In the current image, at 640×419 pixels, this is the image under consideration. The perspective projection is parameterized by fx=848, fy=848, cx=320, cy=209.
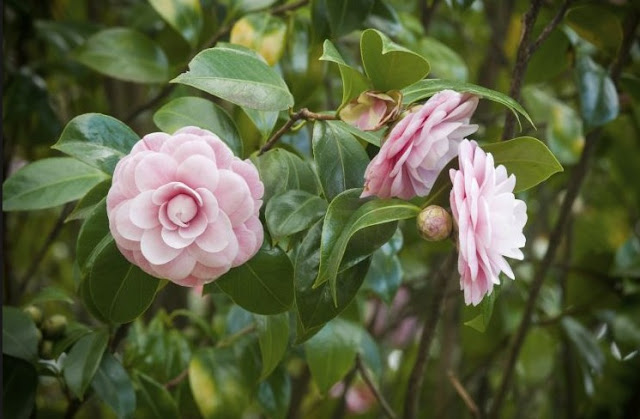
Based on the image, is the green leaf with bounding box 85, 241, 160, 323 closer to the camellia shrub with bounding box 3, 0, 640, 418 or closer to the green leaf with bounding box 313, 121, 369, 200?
the camellia shrub with bounding box 3, 0, 640, 418

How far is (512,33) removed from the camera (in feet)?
5.57

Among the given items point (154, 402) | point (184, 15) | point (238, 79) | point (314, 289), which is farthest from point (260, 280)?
point (184, 15)

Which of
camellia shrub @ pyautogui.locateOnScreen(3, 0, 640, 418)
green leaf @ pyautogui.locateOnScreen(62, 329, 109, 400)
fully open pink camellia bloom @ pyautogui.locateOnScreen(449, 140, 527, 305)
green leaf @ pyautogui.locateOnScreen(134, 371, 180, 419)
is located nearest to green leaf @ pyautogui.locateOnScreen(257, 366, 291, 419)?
camellia shrub @ pyautogui.locateOnScreen(3, 0, 640, 418)

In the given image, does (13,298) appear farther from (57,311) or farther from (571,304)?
(571,304)

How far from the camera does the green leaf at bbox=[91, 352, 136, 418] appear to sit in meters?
→ 0.78

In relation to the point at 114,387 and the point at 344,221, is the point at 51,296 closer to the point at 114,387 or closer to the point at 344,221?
the point at 114,387

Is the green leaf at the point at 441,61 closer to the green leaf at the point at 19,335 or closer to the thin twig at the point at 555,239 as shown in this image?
the thin twig at the point at 555,239

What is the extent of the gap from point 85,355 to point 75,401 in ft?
0.30

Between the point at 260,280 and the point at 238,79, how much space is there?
16cm

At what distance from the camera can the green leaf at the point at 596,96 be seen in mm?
935

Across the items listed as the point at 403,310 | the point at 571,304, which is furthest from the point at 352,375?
the point at 571,304

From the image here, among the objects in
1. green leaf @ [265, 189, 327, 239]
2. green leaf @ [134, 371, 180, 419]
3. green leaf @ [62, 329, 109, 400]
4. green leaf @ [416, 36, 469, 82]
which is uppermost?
green leaf @ [265, 189, 327, 239]

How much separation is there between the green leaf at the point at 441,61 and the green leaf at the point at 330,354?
37cm

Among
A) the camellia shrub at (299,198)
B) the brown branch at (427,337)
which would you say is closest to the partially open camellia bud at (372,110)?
the camellia shrub at (299,198)
